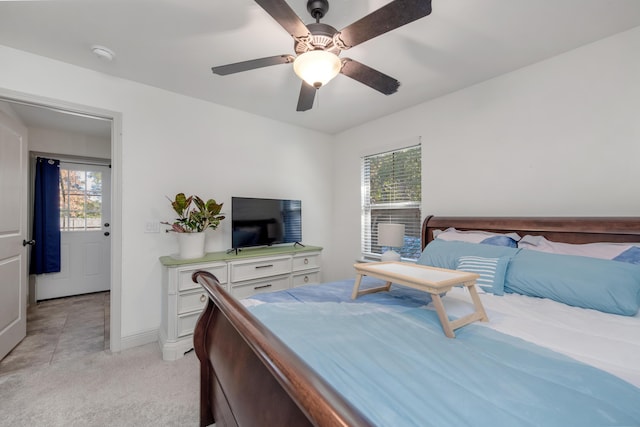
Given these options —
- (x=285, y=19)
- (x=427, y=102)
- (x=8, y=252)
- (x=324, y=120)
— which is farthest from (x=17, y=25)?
(x=427, y=102)

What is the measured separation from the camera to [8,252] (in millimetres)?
2404

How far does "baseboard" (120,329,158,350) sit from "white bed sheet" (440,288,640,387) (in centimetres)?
272

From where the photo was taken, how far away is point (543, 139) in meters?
2.26

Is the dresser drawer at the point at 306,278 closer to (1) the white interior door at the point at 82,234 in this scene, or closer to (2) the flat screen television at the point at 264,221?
(2) the flat screen television at the point at 264,221

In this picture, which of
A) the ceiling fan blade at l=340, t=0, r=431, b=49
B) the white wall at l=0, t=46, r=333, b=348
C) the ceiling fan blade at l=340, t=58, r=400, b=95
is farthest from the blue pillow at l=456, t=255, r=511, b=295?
the white wall at l=0, t=46, r=333, b=348

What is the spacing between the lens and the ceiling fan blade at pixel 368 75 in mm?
1696

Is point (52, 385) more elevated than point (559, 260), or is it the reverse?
point (559, 260)

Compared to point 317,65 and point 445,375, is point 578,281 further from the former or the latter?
point 317,65

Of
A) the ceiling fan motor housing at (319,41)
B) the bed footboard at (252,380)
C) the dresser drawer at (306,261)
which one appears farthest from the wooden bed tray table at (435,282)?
the dresser drawer at (306,261)

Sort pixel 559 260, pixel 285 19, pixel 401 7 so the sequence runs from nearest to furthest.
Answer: pixel 401 7 → pixel 285 19 → pixel 559 260

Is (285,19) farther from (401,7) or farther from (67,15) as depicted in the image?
(67,15)

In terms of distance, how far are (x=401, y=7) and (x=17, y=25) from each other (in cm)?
256

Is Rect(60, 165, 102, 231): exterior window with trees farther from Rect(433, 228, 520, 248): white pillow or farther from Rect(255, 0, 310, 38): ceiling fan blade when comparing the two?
Rect(433, 228, 520, 248): white pillow

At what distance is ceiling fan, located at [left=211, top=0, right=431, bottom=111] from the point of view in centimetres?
125
